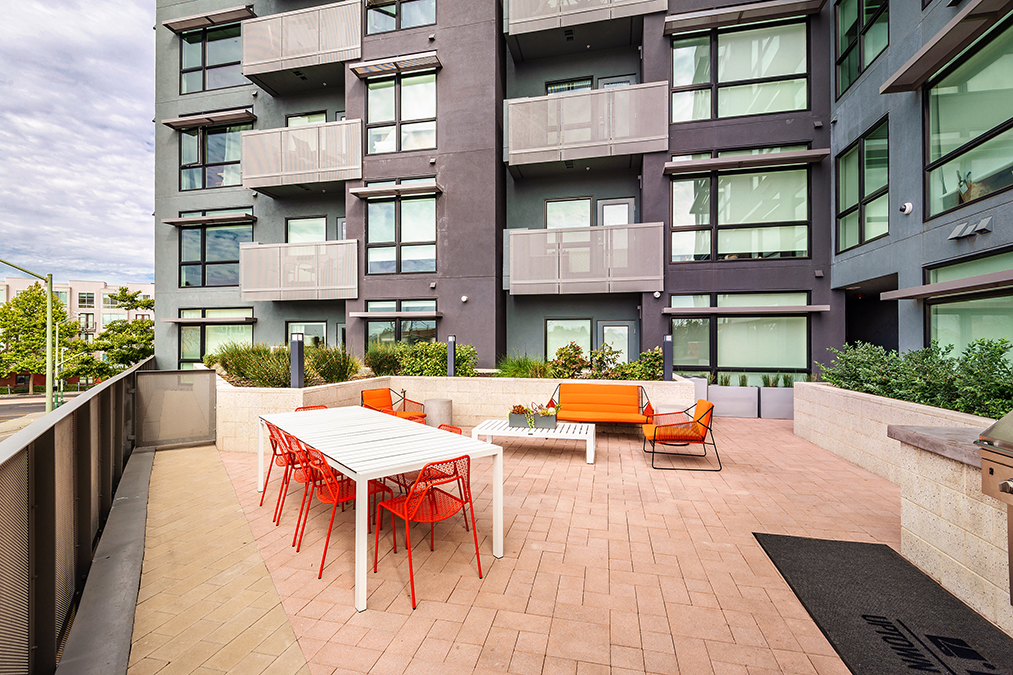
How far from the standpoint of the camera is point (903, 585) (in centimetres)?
321

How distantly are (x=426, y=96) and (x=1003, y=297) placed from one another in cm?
1251

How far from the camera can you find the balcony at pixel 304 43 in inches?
480

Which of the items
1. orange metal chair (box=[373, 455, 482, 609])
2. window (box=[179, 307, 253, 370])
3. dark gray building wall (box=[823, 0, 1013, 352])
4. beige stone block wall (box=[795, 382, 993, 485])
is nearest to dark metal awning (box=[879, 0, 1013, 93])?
dark gray building wall (box=[823, 0, 1013, 352])

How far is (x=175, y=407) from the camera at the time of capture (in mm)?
7438

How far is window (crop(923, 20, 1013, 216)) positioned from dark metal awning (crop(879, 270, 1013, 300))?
123 centimetres

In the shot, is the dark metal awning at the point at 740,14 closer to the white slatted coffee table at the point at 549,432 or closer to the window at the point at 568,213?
the window at the point at 568,213

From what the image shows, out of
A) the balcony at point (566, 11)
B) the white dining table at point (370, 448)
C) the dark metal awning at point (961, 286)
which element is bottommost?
the white dining table at point (370, 448)

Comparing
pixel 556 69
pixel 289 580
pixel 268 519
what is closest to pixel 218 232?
pixel 556 69

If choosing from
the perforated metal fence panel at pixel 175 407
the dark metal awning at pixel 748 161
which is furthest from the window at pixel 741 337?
the perforated metal fence panel at pixel 175 407

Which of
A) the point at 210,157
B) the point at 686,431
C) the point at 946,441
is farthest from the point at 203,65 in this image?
the point at 946,441

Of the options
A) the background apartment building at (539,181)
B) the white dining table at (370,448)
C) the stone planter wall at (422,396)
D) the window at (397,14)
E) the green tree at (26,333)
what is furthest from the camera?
the green tree at (26,333)

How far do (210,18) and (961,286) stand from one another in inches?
789

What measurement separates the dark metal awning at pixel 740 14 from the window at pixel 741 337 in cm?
646

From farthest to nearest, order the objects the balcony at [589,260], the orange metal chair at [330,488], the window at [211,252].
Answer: the window at [211,252]
the balcony at [589,260]
the orange metal chair at [330,488]
